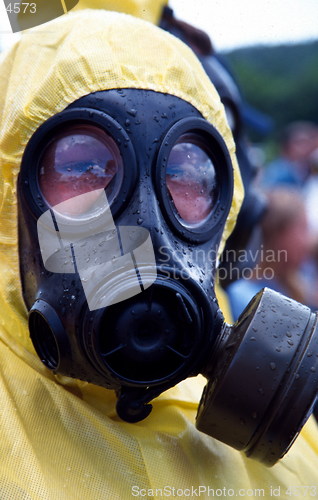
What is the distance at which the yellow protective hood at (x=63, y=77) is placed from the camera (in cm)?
170

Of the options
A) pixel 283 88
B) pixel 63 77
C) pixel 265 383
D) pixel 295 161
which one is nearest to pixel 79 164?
pixel 63 77

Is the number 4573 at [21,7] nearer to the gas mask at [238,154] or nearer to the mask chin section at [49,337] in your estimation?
the gas mask at [238,154]

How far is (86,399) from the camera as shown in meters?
1.73

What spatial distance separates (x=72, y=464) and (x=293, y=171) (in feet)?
15.5

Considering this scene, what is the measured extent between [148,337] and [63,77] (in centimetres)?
76

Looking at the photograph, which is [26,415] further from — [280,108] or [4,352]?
[280,108]

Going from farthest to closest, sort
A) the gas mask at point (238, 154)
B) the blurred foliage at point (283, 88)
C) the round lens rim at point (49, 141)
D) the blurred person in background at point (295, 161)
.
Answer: the blurred foliage at point (283, 88) → the blurred person in background at point (295, 161) → the gas mask at point (238, 154) → the round lens rim at point (49, 141)

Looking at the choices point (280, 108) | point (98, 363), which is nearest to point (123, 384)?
point (98, 363)

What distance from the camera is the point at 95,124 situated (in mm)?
1621

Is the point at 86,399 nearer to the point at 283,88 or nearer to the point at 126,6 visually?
the point at 126,6

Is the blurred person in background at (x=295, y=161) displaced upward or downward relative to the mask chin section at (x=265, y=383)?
downward

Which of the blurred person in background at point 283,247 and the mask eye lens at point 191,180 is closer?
the mask eye lens at point 191,180

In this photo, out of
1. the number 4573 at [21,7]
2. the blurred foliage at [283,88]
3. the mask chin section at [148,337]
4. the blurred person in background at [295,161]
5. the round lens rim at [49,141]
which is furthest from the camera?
the blurred foliage at [283,88]

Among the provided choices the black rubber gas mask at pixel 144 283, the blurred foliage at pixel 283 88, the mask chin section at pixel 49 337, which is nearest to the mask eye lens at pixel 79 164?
the black rubber gas mask at pixel 144 283
